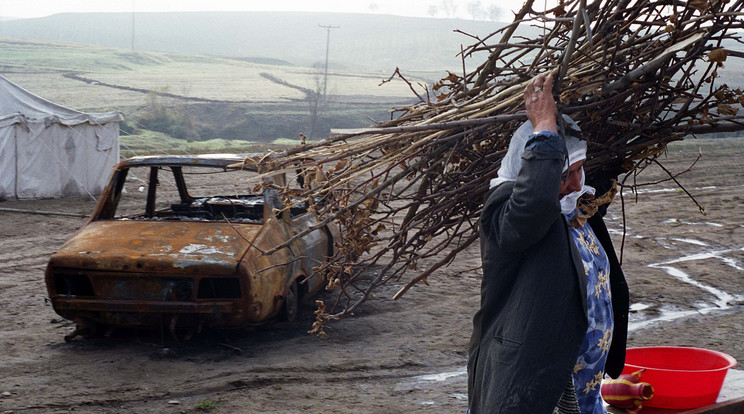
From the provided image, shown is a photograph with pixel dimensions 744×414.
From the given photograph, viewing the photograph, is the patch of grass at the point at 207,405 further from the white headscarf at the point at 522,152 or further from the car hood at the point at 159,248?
the white headscarf at the point at 522,152

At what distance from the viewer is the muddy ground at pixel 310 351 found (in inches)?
192

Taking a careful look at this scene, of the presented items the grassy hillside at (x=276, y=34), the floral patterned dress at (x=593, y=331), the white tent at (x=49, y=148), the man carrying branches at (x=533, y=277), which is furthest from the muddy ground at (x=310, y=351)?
the grassy hillside at (x=276, y=34)

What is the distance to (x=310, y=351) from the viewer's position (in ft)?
19.2

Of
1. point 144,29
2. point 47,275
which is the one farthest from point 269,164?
point 144,29

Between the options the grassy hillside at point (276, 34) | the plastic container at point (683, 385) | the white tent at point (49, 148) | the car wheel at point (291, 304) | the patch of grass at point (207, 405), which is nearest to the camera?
the plastic container at point (683, 385)

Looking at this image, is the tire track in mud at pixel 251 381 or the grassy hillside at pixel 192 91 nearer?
the tire track in mud at pixel 251 381

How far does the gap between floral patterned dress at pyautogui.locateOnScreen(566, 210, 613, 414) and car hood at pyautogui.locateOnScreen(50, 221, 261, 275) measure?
294cm

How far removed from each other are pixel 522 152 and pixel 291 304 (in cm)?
402

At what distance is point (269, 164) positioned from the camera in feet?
9.27

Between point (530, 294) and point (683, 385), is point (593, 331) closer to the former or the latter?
point (530, 294)

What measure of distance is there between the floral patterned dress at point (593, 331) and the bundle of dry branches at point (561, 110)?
341mm

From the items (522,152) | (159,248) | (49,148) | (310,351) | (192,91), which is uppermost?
(522,152)

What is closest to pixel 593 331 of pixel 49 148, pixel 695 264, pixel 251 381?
pixel 251 381

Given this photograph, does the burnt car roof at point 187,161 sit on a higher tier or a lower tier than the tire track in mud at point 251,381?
higher
